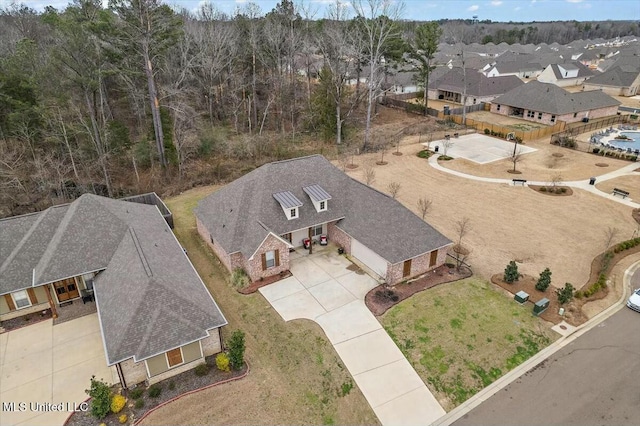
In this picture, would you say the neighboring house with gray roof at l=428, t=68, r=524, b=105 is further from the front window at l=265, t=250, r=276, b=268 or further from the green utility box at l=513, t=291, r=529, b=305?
the front window at l=265, t=250, r=276, b=268

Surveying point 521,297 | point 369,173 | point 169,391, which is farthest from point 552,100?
point 169,391

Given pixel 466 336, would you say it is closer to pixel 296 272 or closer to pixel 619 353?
pixel 619 353

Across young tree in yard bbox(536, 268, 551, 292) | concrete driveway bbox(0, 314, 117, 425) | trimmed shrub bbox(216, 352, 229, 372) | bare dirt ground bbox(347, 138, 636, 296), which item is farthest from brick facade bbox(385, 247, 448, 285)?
concrete driveway bbox(0, 314, 117, 425)

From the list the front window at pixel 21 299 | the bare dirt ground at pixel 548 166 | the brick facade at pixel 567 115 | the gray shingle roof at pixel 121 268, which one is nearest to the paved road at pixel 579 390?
the gray shingle roof at pixel 121 268

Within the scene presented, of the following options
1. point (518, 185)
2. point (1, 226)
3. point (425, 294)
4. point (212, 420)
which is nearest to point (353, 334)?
point (425, 294)

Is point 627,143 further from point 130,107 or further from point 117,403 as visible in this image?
point 130,107
